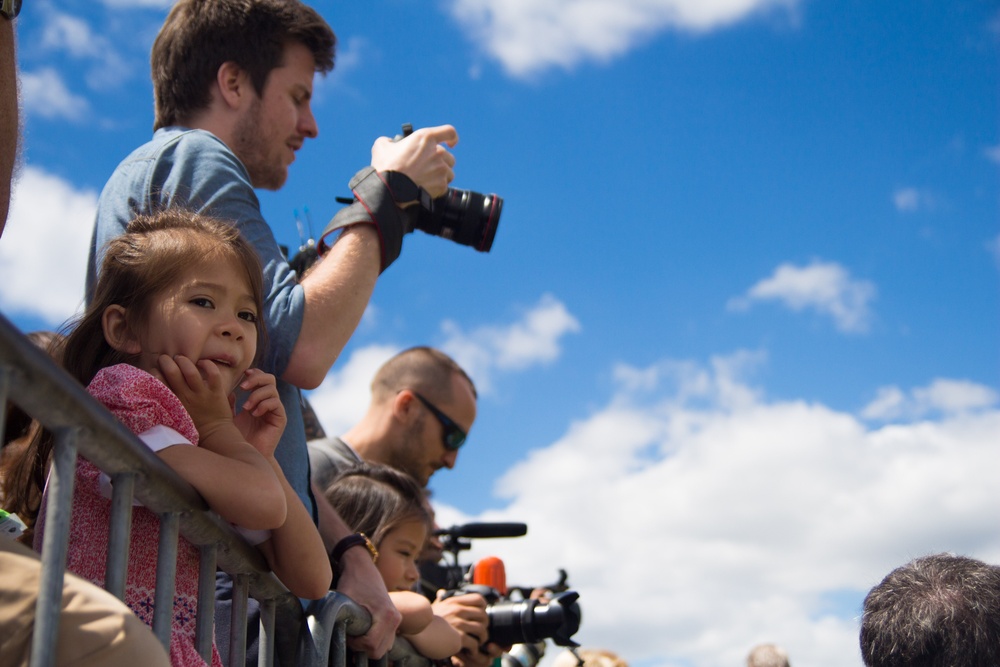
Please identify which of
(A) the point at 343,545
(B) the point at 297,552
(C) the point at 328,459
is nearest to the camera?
(B) the point at 297,552

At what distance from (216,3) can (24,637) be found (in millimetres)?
2119

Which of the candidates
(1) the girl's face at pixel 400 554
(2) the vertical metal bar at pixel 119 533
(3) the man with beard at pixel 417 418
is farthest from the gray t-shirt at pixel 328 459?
(2) the vertical metal bar at pixel 119 533

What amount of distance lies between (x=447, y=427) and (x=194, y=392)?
9.63ft

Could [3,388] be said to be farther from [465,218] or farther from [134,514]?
[465,218]

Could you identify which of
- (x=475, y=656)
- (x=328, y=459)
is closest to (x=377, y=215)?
(x=328, y=459)

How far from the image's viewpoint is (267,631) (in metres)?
1.97

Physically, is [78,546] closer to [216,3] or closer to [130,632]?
[130,632]

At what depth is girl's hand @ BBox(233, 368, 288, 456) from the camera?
6.08ft

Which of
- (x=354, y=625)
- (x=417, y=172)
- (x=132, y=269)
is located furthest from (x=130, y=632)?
(x=417, y=172)

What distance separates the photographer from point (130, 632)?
44.3 inches

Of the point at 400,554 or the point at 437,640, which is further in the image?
the point at 400,554

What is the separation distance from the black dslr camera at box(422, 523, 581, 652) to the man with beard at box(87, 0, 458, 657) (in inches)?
45.3

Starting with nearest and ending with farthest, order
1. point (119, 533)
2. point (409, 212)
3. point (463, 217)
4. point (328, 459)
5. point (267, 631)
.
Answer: point (119, 533)
point (267, 631)
point (409, 212)
point (463, 217)
point (328, 459)

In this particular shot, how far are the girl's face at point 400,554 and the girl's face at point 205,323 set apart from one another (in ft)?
5.50
